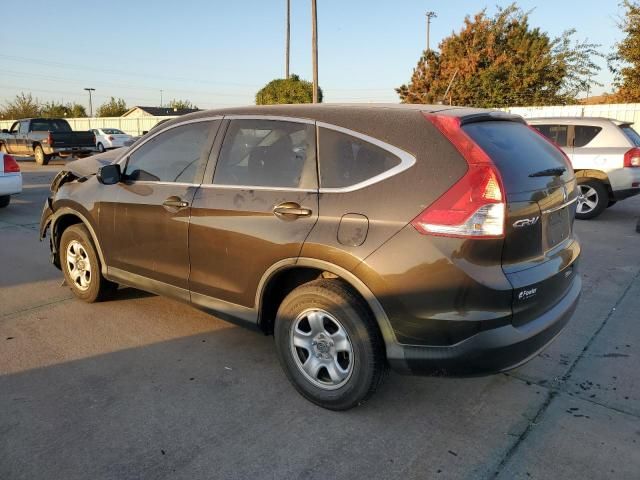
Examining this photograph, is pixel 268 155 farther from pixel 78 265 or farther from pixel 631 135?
pixel 631 135

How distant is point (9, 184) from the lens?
972 cm

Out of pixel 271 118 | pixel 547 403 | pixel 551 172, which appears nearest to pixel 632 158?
pixel 551 172

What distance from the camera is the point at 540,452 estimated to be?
2598 mm

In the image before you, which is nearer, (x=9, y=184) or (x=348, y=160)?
(x=348, y=160)

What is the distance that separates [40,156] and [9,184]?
11975mm

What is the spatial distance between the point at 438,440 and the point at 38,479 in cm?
197

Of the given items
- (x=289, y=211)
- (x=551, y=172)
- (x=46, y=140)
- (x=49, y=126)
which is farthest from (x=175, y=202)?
(x=49, y=126)

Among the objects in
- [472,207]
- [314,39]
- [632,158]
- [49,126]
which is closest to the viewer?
[472,207]

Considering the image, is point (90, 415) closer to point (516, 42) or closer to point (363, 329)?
point (363, 329)

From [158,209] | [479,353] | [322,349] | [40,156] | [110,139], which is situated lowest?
[322,349]

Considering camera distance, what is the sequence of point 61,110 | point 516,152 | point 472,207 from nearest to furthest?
Answer: point 472,207, point 516,152, point 61,110

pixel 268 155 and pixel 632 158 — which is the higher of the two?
pixel 632 158

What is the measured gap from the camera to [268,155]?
128 inches

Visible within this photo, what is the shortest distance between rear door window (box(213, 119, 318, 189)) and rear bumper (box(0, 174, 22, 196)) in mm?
8111
